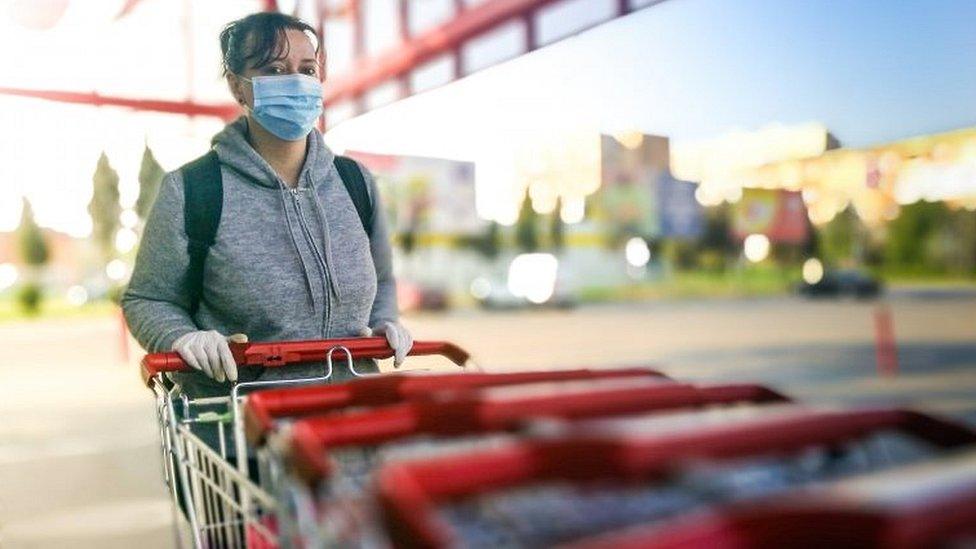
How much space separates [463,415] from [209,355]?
35.3 inches

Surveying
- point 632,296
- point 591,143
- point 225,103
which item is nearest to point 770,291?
point 632,296

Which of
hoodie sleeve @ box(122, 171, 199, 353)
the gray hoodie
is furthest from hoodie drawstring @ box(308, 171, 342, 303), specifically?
hoodie sleeve @ box(122, 171, 199, 353)

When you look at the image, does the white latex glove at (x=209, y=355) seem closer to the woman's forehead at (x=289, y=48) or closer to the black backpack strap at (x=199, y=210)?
the black backpack strap at (x=199, y=210)

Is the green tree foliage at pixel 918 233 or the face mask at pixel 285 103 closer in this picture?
the face mask at pixel 285 103

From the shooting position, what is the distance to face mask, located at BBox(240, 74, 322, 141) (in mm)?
2207

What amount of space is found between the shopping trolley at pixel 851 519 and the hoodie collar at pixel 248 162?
1572 millimetres

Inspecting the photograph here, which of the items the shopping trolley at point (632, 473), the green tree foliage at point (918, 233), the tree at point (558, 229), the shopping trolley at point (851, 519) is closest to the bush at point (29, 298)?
the tree at point (558, 229)

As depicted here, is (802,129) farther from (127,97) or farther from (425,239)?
(425,239)

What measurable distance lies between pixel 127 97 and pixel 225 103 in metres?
0.98

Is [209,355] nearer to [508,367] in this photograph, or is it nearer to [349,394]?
[349,394]

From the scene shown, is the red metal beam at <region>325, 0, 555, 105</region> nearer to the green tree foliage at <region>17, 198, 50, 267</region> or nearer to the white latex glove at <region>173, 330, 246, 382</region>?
the white latex glove at <region>173, 330, 246, 382</region>

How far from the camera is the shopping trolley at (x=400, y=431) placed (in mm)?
976

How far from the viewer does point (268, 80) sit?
2.22 m

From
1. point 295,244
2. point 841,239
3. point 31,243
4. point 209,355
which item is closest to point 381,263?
point 295,244
